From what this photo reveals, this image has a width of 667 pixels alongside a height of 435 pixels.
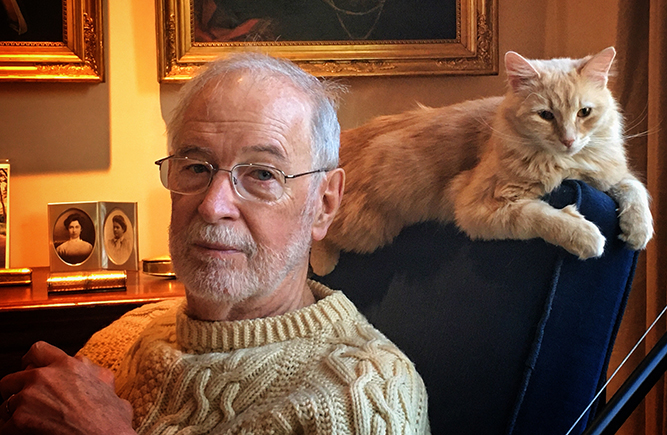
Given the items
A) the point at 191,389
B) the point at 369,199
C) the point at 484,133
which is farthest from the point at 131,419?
the point at 484,133

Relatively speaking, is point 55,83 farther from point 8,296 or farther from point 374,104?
point 374,104

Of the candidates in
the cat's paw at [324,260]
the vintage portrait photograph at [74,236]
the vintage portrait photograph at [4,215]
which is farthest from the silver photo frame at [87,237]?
the cat's paw at [324,260]

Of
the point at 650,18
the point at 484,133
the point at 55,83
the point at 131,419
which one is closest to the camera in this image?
the point at 131,419

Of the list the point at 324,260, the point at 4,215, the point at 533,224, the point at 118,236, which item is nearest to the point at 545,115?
the point at 533,224

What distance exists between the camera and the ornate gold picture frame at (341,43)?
81.9 inches

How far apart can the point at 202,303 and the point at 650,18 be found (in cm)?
137

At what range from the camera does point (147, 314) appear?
1282mm

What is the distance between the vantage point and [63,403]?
0.86 meters

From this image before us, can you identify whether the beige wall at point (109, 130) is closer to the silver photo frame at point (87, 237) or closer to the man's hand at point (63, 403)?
the silver photo frame at point (87, 237)

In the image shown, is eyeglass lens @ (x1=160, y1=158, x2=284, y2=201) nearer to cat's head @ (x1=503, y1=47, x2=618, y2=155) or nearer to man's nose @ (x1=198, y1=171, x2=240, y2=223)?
man's nose @ (x1=198, y1=171, x2=240, y2=223)

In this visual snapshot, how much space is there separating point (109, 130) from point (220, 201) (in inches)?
54.4

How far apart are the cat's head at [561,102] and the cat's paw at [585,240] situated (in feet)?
0.87

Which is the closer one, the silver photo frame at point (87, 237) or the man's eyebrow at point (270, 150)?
the man's eyebrow at point (270, 150)

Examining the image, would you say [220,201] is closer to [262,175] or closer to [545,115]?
[262,175]
